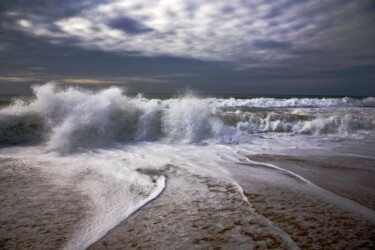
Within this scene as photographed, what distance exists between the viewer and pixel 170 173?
4.72m

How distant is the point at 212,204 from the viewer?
10.9 feet

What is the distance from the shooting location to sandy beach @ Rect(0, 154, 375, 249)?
2.48m

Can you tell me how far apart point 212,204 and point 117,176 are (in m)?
1.99

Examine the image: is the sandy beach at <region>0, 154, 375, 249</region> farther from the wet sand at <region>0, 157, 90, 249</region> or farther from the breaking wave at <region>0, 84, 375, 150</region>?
the breaking wave at <region>0, 84, 375, 150</region>

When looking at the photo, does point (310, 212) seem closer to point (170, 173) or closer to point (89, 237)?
point (170, 173)

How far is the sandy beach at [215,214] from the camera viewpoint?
2477 mm

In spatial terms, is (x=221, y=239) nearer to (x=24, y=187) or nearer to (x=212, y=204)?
(x=212, y=204)

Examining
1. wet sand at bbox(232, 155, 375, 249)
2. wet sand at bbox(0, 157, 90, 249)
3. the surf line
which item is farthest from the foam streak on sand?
wet sand at bbox(0, 157, 90, 249)

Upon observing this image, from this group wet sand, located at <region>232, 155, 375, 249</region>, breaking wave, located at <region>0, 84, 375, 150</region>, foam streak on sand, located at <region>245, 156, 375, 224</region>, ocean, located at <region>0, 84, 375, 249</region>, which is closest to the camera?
wet sand, located at <region>232, 155, 375, 249</region>

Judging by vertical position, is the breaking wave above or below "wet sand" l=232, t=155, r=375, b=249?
above

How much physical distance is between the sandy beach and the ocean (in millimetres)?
16

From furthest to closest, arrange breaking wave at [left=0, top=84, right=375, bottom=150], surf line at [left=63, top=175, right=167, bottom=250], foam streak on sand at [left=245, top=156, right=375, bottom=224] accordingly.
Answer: breaking wave at [left=0, top=84, right=375, bottom=150], foam streak on sand at [left=245, top=156, right=375, bottom=224], surf line at [left=63, top=175, right=167, bottom=250]

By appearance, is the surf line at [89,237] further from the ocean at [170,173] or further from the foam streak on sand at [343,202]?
the foam streak on sand at [343,202]

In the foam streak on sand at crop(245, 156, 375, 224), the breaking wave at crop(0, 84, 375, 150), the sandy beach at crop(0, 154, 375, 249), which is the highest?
the breaking wave at crop(0, 84, 375, 150)
